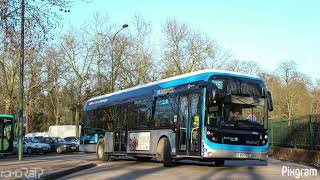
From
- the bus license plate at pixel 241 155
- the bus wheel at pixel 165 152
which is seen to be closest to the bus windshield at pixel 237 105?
the bus license plate at pixel 241 155

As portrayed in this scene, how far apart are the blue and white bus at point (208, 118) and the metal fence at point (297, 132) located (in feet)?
24.5

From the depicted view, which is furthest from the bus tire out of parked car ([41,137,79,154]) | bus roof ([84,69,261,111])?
parked car ([41,137,79,154])

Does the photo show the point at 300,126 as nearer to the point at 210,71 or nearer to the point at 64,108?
the point at 210,71

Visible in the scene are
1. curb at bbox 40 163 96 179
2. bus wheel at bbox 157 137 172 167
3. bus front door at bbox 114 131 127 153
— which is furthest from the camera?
bus front door at bbox 114 131 127 153

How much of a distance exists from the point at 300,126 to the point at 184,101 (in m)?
11.8

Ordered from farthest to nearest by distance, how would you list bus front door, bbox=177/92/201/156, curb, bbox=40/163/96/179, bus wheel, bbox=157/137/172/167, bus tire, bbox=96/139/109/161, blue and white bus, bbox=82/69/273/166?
bus tire, bbox=96/139/109/161, bus wheel, bbox=157/137/172/167, bus front door, bbox=177/92/201/156, blue and white bus, bbox=82/69/273/166, curb, bbox=40/163/96/179

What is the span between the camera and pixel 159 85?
20.6 m

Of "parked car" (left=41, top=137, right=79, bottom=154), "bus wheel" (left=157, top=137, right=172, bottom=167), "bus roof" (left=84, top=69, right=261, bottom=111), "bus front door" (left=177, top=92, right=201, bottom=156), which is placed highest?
"bus roof" (left=84, top=69, right=261, bottom=111)

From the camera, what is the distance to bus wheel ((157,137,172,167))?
723 inches

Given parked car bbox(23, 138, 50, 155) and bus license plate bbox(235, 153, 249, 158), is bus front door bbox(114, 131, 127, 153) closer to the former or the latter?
bus license plate bbox(235, 153, 249, 158)

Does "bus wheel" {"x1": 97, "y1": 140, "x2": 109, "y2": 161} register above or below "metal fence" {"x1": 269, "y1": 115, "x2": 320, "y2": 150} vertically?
below

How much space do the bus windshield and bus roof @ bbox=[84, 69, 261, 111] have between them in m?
0.36

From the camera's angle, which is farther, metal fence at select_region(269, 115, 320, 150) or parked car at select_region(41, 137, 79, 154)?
parked car at select_region(41, 137, 79, 154)

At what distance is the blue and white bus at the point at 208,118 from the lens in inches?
646
